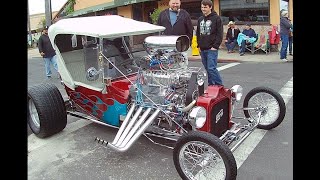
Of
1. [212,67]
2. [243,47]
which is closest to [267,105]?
[212,67]

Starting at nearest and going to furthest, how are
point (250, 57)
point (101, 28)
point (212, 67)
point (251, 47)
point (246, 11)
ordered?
point (101, 28)
point (212, 67)
point (250, 57)
point (251, 47)
point (246, 11)

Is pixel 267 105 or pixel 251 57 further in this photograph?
pixel 251 57

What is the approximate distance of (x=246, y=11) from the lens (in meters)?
15.9

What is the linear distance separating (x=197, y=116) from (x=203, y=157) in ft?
1.57

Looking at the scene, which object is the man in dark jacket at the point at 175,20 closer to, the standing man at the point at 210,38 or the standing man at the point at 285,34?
the standing man at the point at 210,38

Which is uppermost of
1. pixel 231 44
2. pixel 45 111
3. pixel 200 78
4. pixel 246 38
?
pixel 246 38

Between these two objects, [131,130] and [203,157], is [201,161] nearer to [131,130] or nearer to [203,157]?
[203,157]

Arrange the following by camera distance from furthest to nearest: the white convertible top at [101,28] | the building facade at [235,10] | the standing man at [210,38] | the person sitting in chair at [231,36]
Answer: the person sitting in chair at [231,36], the building facade at [235,10], the standing man at [210,38], the white convertible top at [101,28]

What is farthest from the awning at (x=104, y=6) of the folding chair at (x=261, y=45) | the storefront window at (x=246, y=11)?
the folding chair at (x=261, y=45)

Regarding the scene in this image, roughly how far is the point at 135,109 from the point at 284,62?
8852 mm

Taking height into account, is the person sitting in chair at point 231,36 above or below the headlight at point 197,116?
above

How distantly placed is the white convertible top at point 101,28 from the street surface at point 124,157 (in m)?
1.52

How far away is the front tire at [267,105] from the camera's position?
4781mm
